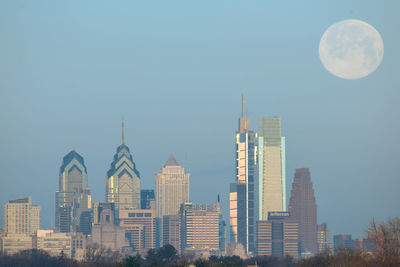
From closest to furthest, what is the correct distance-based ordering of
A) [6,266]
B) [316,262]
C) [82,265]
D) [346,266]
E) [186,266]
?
[346,266] → [186,266] → [316,262] → [82,265] → [6,266]

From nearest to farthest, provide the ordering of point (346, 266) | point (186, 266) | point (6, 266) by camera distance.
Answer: point (346, 266) → point (186, 266) → point (6, 266)

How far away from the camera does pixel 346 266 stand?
13812 cm

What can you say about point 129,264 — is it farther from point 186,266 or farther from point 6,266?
point 6,266

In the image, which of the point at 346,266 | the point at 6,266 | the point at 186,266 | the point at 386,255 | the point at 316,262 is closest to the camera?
the point at 386,255

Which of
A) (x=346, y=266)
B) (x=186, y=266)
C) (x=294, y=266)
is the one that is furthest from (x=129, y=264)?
(x=294, y=266)

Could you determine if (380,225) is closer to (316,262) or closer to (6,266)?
(316,262)

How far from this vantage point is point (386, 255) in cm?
11950

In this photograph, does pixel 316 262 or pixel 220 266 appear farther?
pixel 316 262

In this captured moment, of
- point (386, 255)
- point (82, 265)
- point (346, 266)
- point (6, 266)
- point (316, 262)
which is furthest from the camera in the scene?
→ point (6, 266)

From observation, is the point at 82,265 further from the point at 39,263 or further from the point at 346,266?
the point at 346,266

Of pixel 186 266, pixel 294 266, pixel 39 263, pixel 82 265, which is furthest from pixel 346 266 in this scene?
pixel 39 263

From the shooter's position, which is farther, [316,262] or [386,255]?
[316,262]

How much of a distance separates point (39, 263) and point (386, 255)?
331 ft

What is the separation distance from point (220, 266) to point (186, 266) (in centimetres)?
720
